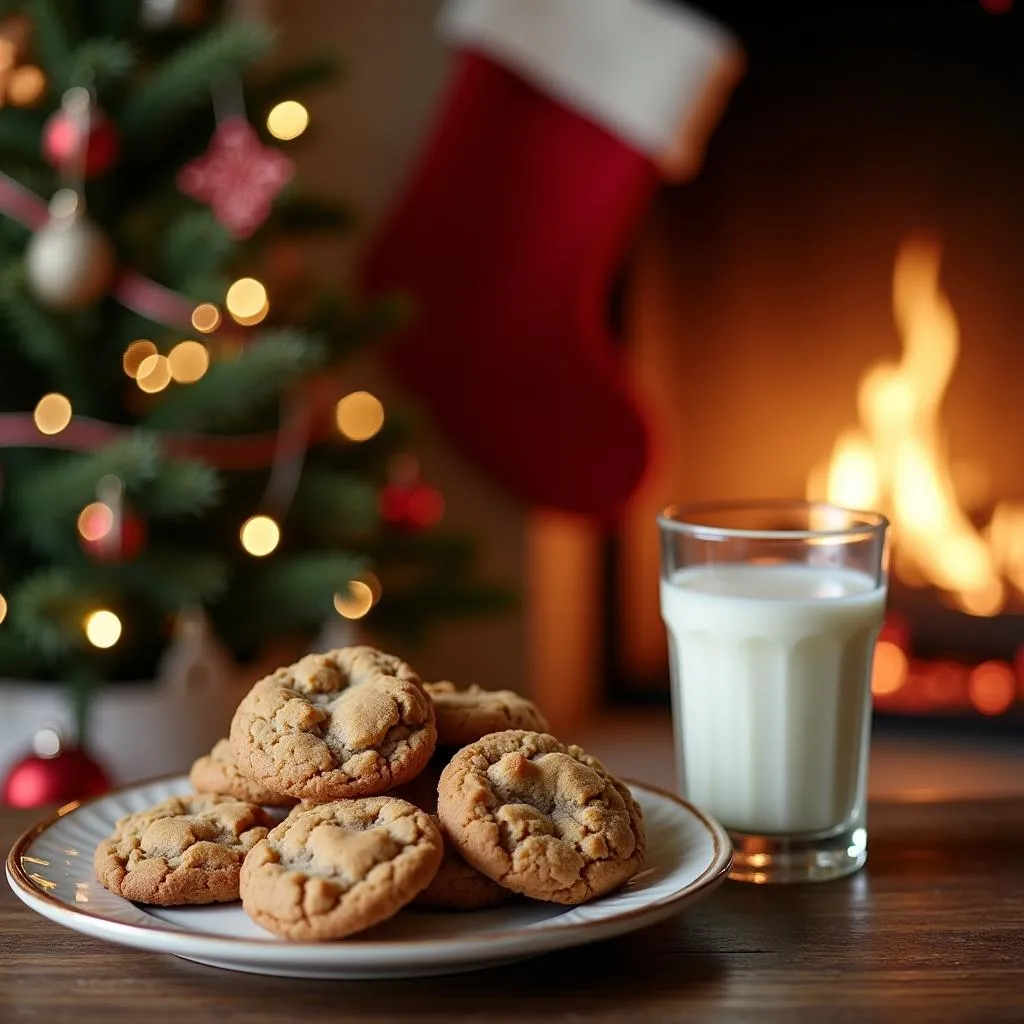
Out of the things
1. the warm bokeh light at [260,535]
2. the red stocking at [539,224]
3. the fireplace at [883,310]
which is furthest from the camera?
the fireplace at [883,310]

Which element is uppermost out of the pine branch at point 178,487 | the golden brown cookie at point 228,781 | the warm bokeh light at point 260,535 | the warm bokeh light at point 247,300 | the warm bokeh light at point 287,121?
the warm bokeh light at point 287,121

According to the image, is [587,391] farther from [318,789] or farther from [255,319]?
[318,789]

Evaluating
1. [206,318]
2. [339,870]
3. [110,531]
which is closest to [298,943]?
[339,870]

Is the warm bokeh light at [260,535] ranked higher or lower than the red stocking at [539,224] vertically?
lower

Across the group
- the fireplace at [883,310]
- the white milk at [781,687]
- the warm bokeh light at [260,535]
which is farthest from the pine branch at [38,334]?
the white milk at [781,687]

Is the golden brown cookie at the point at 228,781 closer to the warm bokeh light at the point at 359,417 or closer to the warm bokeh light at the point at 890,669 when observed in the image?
the warm bokeh light at the point at 359,417

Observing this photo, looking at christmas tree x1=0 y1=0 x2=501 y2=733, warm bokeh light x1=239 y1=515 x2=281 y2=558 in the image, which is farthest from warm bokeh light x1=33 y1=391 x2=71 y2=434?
warm bokeh light x1=239 y1=515 x2=281 y2=558

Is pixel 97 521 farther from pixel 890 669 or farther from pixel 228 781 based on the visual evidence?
pixel 890 669

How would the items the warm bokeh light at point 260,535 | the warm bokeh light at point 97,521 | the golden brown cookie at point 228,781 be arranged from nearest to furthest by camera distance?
the golden brown cookie at point 228,781 < the warm bokeh light at point 97,521 < the warm bokeh light at point 260,535
